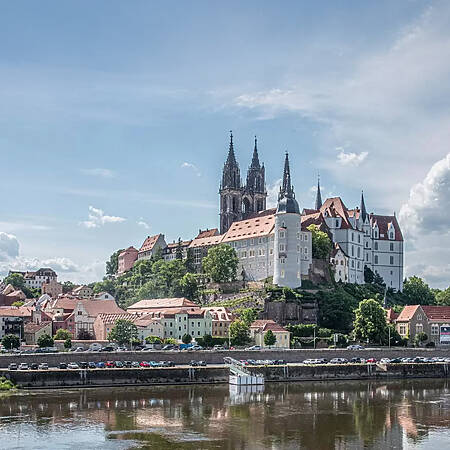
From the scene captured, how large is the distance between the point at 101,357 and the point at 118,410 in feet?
70.1

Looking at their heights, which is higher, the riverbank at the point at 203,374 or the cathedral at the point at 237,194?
the cathedral at the point at 237,194

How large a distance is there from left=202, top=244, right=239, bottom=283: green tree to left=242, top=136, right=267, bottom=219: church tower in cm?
2859

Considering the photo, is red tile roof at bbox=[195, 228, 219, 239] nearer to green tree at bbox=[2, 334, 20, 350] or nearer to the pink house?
the pink house

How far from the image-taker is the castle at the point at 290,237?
115625mm

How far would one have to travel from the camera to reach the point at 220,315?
4102 inches

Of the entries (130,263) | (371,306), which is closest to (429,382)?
(371,306)

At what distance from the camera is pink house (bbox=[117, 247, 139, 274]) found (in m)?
169

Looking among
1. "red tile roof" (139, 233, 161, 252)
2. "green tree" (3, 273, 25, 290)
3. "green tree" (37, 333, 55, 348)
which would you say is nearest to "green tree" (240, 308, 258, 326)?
"green tree" (37, 333, 55, 348)

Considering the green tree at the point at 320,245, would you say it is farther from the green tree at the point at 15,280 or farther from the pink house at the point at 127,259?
the green tree at the point at 15,280

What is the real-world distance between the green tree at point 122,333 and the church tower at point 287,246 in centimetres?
2764

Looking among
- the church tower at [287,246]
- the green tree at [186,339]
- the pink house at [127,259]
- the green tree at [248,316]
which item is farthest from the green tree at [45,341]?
the pink house at [127,259]

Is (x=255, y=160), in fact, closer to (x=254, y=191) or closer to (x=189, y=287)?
(x=254, y=191)

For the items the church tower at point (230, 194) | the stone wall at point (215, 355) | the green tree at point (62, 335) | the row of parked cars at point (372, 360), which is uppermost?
the church tower at point (230, 194)

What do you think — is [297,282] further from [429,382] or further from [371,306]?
[429,382]
